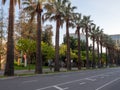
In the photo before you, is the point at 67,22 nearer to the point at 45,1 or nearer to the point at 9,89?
the point at 45,1

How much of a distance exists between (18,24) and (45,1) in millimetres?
53659

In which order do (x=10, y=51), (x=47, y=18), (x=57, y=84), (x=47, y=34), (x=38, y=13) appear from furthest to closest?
(x=47, y=34), (x=47, y=18), (x=38, y=13), (x=10, y=51), (x=57, y=84)

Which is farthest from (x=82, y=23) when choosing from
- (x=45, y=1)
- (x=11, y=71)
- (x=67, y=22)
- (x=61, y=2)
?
(x=11, y=71)

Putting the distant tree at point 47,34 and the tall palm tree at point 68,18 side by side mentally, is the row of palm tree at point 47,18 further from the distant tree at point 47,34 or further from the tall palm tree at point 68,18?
the distant tree at point 47,34

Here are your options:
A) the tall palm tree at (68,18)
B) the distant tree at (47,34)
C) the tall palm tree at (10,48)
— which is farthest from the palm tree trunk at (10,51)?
the distant tree at (47,34)

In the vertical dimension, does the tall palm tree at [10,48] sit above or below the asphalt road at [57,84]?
above

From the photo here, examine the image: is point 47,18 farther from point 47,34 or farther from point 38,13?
point 47,34

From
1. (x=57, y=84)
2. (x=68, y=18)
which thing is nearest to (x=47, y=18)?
(x=68, y=18)

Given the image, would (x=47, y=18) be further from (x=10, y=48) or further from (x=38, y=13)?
(x=10, y=48)

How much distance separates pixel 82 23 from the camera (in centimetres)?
8994

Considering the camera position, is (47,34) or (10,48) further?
(47,34)

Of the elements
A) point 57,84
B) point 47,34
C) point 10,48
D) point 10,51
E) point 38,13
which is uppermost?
point 47,34

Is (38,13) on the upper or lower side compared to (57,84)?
upper

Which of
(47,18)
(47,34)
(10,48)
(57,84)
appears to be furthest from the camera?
(47,34)
